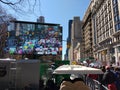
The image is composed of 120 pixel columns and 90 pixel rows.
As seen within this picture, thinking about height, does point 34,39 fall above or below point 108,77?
above

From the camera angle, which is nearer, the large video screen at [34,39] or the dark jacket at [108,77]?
the dark jacket at [108,77]

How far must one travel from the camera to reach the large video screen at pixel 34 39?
2870 cm

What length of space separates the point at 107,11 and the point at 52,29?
38176 millimetres

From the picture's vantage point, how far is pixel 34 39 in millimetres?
29203

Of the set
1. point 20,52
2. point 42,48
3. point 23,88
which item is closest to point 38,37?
point 42,48

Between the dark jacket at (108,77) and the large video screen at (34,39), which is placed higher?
the large video screen at (34,39)

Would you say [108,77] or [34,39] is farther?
[34,39]

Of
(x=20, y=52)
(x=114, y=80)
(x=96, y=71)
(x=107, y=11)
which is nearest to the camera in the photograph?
(x=96, y=71)

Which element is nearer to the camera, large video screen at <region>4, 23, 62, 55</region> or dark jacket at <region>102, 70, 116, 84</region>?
dark jacket at <region>102, 70, 116, 84</region>

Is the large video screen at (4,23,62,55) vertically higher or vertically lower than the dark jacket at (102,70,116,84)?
higher

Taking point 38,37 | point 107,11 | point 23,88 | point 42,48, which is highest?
point 107,11

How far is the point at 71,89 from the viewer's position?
6.40 metres

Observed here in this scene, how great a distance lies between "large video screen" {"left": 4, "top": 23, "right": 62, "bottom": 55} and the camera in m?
28.7

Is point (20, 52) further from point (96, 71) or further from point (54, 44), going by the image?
point (96, 71)
